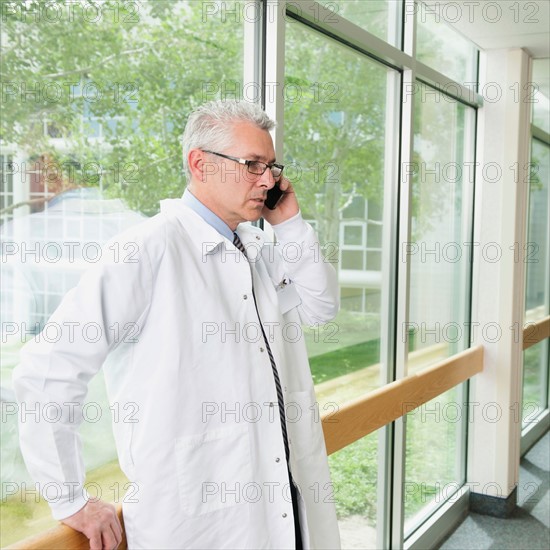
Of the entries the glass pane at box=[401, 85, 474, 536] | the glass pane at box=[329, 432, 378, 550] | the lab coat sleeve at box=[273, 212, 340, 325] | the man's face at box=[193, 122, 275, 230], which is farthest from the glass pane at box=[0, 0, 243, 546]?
the glass pane at box=[401, 85, 474, 536]

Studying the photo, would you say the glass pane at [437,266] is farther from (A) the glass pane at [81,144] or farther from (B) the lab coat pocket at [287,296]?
(A) the glass pane at [81,144]

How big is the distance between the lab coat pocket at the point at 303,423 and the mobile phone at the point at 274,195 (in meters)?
0.50

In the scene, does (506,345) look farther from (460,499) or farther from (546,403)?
(546,403)

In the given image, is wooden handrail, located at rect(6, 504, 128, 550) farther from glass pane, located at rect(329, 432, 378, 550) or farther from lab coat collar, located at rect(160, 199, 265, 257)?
glass pane, located at rect(329, 432, 378, 550)

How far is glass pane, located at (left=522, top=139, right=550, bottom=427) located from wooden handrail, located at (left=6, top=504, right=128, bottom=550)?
15.6 feet

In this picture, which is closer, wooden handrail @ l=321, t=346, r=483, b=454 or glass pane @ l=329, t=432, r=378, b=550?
wooden handrail @ l=321, t=346, r=483, b=454

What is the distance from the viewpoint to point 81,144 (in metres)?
1.75

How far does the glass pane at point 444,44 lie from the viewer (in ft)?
11.5

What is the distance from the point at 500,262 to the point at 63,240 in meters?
3.09

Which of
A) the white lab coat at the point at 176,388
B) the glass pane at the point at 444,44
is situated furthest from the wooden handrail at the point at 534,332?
the white lab coat at the point at 176,388

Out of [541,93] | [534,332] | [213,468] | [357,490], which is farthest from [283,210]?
[541,93]

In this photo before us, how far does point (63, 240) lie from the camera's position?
5.74ft

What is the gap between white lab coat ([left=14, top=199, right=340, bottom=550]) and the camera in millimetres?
1460

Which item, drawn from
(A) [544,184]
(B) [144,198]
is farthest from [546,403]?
(B) [144,198]
